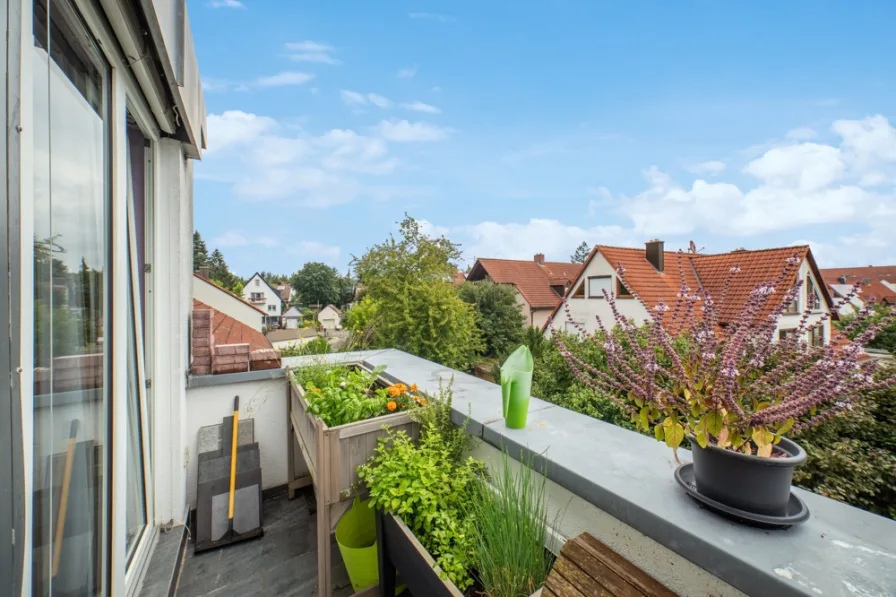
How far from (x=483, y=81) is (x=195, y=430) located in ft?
24.4

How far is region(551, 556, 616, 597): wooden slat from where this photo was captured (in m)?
0.91

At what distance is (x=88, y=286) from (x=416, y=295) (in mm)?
6827

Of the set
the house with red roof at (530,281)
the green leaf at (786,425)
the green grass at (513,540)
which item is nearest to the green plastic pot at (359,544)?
the green grass at (513,540)

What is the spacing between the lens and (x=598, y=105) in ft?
23.1

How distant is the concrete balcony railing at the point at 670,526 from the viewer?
0.73 metres

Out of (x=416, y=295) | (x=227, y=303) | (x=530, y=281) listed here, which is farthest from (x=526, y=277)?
(x=227, y=303)

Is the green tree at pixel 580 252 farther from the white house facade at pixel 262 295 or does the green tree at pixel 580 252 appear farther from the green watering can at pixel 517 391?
the green watering can at pixel 517 391

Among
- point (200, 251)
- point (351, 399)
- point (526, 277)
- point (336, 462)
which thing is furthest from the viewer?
point (200, 251)

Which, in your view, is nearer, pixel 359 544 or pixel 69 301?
pixel 69 301

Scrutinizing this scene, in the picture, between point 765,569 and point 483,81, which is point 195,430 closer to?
point 765,569

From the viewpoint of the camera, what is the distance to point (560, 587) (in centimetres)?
94

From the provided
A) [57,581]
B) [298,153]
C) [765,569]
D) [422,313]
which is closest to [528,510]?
[765,569]

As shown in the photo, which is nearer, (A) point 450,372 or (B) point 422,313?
(A) point 450,372

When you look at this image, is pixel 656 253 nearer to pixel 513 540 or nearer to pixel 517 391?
pixel 517 391
